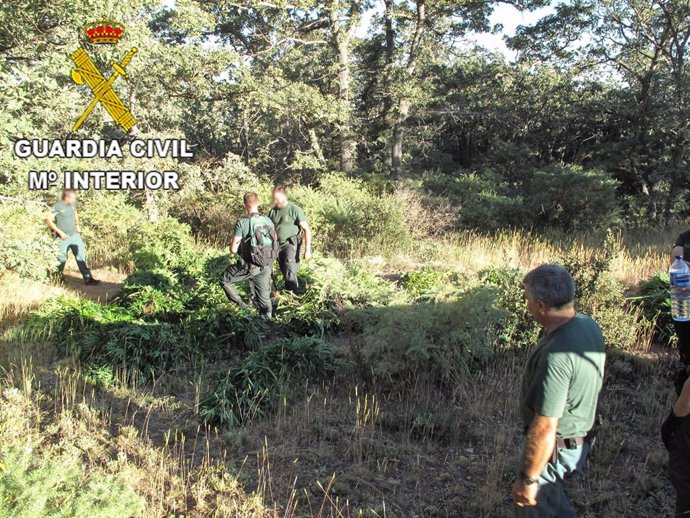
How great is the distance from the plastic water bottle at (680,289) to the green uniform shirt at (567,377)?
2.12 meters

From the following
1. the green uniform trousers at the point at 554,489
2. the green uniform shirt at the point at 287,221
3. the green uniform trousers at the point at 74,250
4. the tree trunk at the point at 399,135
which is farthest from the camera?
the tree trunk at the point at 399,135

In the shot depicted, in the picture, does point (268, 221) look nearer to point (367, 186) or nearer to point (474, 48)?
point (367, 186)

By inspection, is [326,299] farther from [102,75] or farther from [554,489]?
[102,75]

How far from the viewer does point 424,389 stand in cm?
454

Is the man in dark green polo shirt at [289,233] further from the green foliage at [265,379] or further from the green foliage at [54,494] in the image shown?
the green foliage at [54,494]

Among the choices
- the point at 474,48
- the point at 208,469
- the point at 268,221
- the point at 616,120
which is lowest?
the point at 208,469

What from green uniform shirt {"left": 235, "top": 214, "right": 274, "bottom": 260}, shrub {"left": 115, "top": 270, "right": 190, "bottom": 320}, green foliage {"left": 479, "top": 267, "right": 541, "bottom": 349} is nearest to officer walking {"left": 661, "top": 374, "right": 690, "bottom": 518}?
green foliage {"left": 479, "top": 267, "right": 541, "bottom": 349}

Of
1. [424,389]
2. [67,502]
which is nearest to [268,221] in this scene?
[424,389]

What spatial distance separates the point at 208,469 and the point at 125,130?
A: 1134 cm

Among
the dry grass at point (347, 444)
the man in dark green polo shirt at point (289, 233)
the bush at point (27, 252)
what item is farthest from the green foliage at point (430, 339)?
the bush at point (27, 252)

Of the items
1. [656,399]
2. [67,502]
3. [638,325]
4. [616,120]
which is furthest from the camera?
[616,120]

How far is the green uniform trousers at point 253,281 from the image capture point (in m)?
6.20

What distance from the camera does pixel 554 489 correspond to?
2260 mm

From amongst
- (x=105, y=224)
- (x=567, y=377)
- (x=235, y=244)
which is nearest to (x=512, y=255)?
(x=235, y=244)
